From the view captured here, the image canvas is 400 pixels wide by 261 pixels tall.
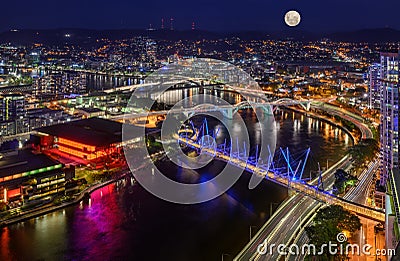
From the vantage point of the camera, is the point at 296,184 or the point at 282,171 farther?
the point at 282,171

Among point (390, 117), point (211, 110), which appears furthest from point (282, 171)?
point (211, 110)

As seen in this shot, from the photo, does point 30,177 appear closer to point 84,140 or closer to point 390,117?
point 84,140

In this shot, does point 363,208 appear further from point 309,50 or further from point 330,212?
point 309,50

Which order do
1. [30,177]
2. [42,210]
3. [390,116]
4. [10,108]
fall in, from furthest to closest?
[10,108] < [30,177] < [42,210] < [390,116]

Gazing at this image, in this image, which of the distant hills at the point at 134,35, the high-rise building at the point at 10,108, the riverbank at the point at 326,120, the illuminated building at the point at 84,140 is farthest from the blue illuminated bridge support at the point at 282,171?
the distant hills at the point at 134,35

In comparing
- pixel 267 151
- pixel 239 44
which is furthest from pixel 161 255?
pixel 239 44

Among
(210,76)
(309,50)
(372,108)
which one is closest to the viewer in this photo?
(372,108)
